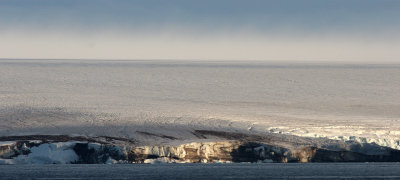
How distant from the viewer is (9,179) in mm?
26750

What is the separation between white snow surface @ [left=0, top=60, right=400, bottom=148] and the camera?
3256 centimetres

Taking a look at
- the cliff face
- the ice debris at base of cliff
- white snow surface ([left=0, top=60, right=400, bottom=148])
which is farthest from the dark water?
white snow surface ([left=0, top=60, right=400, bottom=148])

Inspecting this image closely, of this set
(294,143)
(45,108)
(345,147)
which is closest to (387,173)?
(345,147)

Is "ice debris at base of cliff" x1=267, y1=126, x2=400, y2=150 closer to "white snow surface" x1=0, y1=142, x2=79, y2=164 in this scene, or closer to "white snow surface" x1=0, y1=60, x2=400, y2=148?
"white snow surface" x1=0, y1=60, x2=400, y2=148

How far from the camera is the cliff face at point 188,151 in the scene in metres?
26.7

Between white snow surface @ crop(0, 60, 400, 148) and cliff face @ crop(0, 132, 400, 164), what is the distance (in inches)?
34.5

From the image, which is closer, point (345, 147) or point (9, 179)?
point (9, 179)

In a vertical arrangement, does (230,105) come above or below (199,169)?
above

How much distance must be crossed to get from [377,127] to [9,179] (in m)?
18.3

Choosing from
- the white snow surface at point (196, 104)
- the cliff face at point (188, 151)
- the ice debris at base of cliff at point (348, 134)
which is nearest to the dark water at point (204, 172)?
the cliff face at point (188, 151)

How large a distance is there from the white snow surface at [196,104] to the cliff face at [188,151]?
2.87ft

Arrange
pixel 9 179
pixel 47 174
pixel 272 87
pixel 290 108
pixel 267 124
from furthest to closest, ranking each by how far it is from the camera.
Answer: pixel 272 87
pixel 290 108
pixel 267 124
pixel 47 174
pixel 9 179

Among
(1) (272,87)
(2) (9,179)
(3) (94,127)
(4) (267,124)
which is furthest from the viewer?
(1) (272,87)

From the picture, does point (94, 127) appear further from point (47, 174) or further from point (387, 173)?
point (387, 173)
